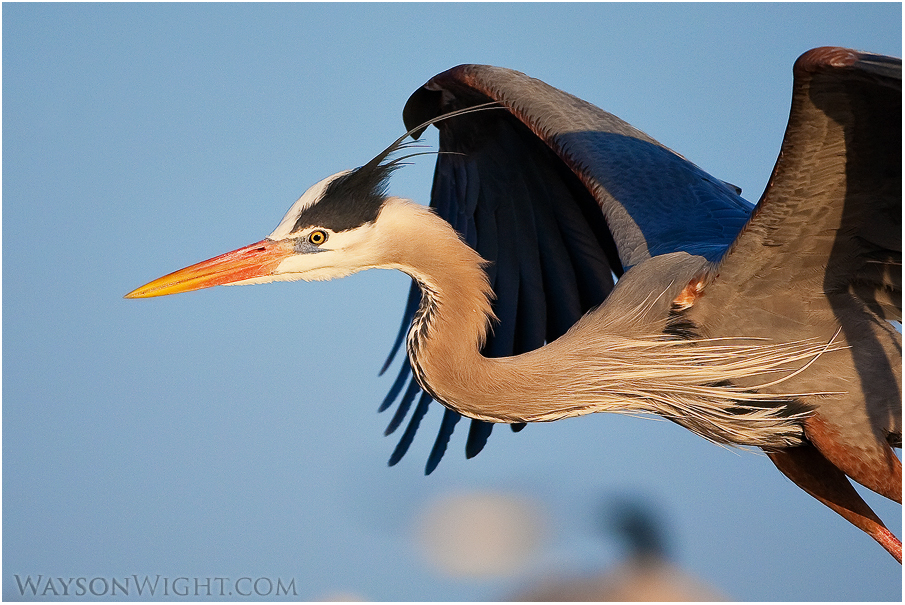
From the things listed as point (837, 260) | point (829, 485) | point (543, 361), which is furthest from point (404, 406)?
point (837, 260)

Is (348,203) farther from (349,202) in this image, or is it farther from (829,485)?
(829,485)

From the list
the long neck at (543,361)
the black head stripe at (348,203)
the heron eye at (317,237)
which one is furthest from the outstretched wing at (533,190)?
the heron eye at (317,237)

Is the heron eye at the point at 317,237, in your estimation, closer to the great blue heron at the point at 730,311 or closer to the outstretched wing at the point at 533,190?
the great blue heron at the point at 730,311

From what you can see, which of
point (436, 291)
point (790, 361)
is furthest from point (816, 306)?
point (436, 291)

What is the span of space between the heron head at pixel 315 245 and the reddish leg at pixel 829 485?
5.51 feet

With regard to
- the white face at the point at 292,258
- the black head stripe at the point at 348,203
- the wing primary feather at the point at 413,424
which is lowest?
the wing primary feather at the point at 413,424

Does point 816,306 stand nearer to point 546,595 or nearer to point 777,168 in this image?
point 777,168

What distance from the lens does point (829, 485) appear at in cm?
371

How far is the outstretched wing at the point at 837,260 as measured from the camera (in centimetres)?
265

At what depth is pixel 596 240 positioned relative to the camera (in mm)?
4863

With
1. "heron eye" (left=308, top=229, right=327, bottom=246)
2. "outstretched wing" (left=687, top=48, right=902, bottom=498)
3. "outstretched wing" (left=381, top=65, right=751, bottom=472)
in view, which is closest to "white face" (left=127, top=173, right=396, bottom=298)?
"heron eye" (left=308, top=229, right=327, bottom=246)

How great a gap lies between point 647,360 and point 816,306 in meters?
0.55

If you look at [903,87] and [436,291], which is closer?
[903,87]

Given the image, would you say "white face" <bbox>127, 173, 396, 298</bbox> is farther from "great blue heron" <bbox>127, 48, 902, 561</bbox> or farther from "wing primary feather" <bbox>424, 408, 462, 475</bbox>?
"wing primary feather" <bbox>424, 408, 462, 475</bbox>
